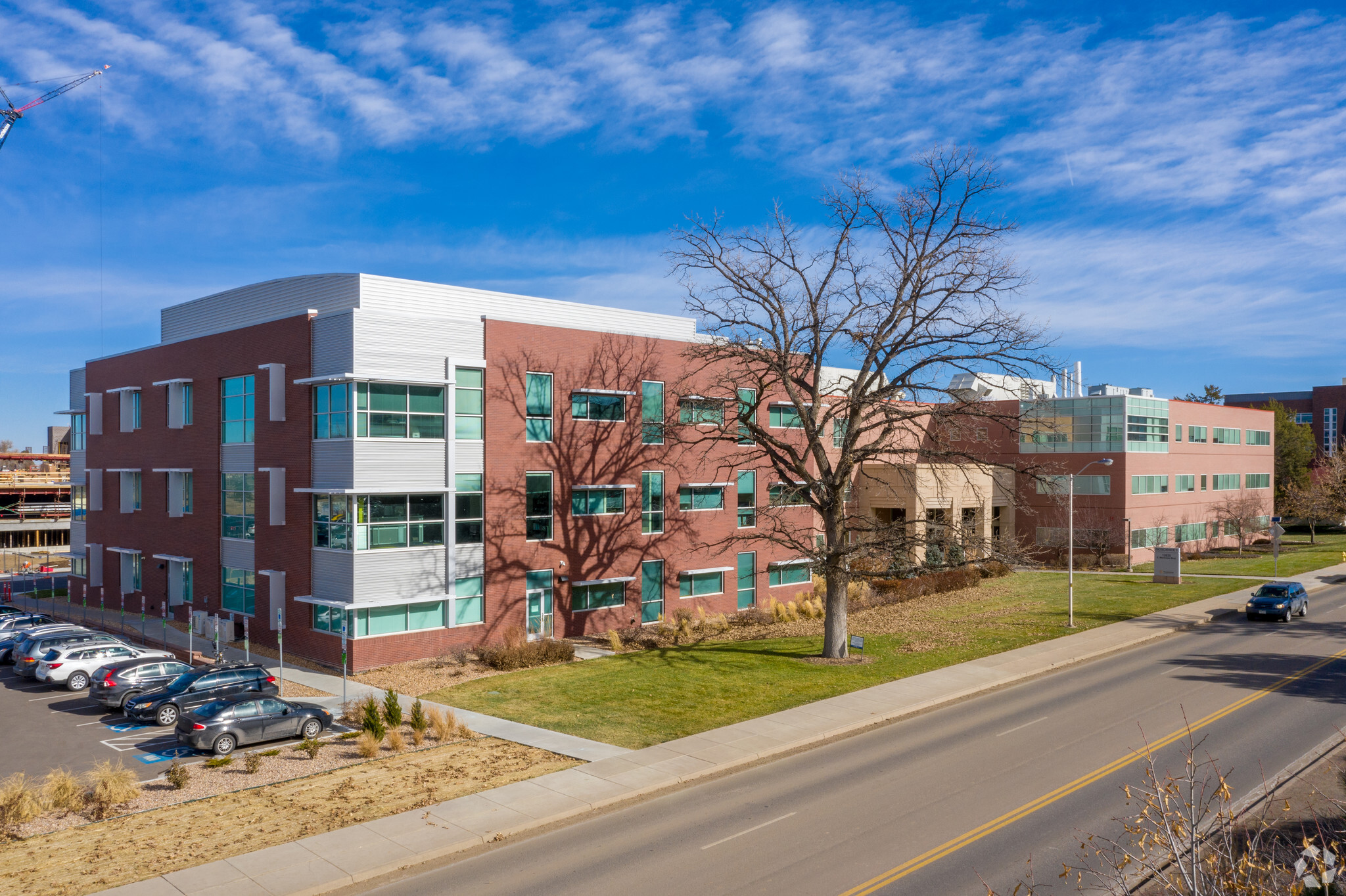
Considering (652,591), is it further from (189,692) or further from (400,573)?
(189,692)

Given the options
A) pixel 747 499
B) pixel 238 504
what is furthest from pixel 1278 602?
pixel 238 504

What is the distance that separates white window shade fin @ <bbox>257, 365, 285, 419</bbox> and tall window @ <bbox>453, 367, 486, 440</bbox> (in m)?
6.55

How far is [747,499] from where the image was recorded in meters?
43.7

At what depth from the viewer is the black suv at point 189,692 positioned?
2414cm

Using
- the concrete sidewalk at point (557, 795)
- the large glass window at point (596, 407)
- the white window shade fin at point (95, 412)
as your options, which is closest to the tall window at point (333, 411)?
the large glass window at point (596, 407)

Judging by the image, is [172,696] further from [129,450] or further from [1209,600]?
[1209,600]

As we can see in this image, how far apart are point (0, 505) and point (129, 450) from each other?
84.0 metres

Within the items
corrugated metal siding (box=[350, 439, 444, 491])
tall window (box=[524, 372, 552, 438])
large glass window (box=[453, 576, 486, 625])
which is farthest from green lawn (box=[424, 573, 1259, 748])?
tall window (box=[524, 372, 552, 438])

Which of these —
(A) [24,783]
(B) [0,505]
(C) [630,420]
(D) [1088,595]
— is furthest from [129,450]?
(B) [0,505]

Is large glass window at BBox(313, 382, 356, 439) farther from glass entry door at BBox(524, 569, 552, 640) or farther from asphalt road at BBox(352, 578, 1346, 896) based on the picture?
asphalt road at BBox(352, 578, 1346, 896)

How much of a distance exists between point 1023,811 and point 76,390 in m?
54.3

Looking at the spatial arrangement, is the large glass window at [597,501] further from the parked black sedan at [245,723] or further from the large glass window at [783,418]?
the parked black sedan at [245,723]

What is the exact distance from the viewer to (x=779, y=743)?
20.1 metres

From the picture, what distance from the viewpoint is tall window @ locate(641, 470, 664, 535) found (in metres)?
38.9
